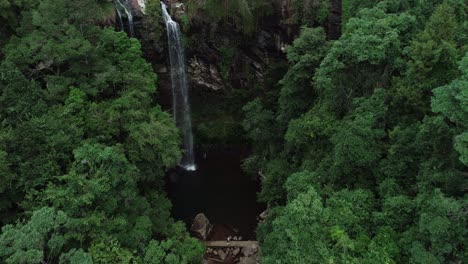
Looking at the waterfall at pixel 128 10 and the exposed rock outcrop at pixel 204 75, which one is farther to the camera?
the exposed rock outcrop at pixel 204 75

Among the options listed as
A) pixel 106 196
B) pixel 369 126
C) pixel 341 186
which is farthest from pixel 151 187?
pixel 369 126

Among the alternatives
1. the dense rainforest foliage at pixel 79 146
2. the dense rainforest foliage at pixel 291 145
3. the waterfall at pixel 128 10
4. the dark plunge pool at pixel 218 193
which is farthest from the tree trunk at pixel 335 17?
the waterfall at pixel 128 10

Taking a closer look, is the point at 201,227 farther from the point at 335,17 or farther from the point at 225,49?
the point at 335,17

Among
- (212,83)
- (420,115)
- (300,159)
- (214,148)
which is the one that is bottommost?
(214,148)

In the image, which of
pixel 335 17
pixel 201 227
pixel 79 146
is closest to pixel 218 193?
pixel 201 227

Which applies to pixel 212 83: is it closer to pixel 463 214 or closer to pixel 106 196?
pixel 106 196

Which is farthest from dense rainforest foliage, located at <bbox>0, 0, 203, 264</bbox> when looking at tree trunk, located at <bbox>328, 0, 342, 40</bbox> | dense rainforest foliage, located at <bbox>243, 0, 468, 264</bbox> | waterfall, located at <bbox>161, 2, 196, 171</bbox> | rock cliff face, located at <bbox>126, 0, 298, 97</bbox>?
tree trunk, located at <bbox>328, 0, 342, 40</bbox>

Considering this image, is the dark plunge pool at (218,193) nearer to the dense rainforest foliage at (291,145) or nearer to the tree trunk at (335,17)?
the dense rainforest foliage at (291,145)
